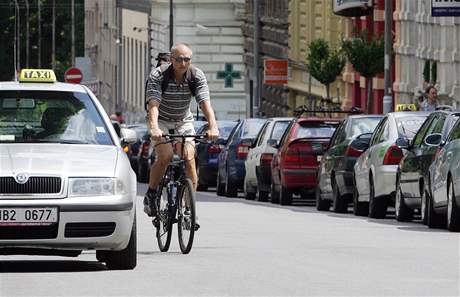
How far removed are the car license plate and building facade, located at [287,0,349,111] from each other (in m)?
50.5

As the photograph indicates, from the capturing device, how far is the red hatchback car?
3362cm

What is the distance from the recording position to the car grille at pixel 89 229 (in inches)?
632

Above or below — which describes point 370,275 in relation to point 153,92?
below

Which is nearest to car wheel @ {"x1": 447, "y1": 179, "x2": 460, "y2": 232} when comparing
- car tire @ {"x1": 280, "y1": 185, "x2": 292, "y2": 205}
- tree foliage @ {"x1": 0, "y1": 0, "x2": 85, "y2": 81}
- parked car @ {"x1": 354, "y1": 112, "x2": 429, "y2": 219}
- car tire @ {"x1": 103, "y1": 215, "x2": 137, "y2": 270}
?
parked car @ {"x1": 354, "y1": 112, "x2": 429, "y2": 219}

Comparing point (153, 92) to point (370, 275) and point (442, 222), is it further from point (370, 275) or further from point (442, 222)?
point (442, 222)

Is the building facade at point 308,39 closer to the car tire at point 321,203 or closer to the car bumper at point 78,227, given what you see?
the car tire at point 321,203

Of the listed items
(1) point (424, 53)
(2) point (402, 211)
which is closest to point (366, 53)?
(1) point (424, 53)

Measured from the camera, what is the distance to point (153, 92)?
61.5 feet

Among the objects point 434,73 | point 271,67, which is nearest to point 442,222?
point 434,73

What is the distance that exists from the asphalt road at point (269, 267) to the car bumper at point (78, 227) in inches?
8.7

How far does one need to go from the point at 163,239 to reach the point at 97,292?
4489 mm

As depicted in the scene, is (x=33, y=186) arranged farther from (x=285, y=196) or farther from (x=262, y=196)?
(x=262, y=196)

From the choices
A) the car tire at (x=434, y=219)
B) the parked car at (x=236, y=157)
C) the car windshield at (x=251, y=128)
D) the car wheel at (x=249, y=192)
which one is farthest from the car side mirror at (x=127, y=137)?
the car windshield at (x=251, y=128)

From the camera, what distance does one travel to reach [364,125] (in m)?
31.2
